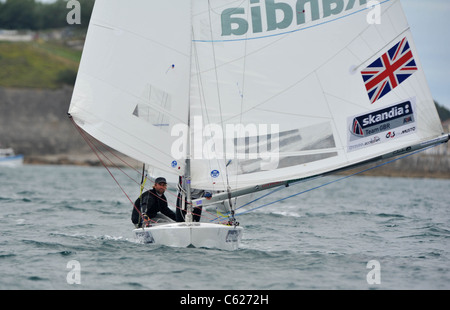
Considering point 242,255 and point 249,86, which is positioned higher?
point 249,86

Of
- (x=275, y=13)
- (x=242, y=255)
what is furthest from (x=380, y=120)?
(x=242, y=255)

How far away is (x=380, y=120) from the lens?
1430 cm

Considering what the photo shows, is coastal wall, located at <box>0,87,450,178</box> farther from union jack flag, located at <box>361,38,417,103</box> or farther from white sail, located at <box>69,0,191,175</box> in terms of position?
union jack flag, located at <box>361,38,417,103</box>

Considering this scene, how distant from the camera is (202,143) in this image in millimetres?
14500

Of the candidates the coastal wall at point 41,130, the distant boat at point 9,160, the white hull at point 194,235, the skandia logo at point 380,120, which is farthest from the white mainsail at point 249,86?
the coastal wall at point 41,130

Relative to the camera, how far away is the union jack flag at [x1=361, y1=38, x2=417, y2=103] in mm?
14188

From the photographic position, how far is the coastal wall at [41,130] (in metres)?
77.2

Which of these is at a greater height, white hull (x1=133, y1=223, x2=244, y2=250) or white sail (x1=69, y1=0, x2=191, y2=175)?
white sail (x1=69, y1=0, x2=191, y2=175)

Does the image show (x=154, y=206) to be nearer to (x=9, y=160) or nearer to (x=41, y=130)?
(x=9, y=160)

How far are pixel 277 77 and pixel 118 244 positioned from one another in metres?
4.71

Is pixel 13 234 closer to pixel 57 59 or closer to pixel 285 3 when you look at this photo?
pixel 285 3

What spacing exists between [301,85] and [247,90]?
1.06 m

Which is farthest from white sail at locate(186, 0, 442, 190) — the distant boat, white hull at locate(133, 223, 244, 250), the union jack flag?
the distant boat

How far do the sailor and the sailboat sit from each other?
0.48 meters
